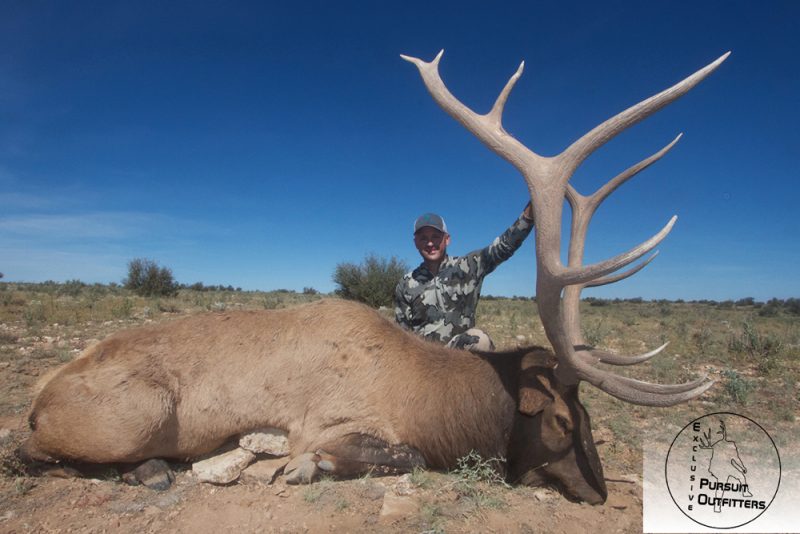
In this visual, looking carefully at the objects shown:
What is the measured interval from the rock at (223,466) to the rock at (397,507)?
124 centimetres

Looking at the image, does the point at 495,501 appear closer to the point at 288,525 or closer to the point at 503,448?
the point at 503,448

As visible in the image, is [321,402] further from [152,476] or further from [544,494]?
[544,494]

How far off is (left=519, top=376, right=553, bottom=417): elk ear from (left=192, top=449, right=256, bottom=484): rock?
2212mm

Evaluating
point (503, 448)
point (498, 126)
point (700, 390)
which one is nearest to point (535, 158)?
point (498, 126)

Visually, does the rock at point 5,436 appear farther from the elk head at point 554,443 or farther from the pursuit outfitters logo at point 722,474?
the pursuit outfitters logo at point 722,474

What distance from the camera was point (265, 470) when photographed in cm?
346

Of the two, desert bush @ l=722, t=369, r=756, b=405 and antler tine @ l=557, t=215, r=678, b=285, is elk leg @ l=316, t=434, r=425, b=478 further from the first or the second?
desert bush @ l=722, t=369, r=756, b=405

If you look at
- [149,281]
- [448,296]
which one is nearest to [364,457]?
[448,296]

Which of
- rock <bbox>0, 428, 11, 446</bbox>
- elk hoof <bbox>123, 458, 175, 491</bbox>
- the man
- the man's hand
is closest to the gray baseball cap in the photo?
the man

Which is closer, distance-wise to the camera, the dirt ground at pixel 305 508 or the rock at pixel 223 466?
the dirt ground at pixel 305 508

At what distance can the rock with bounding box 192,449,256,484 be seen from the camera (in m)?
3.40

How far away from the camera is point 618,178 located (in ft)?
11.9

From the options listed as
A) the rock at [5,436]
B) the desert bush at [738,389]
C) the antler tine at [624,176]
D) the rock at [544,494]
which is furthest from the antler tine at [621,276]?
the rock at [5,436]

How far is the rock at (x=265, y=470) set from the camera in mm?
3414
